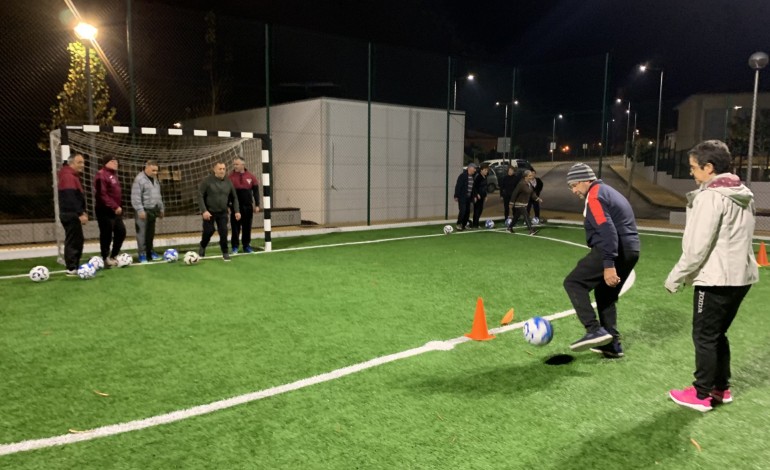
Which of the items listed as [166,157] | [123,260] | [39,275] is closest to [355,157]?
[166,157]

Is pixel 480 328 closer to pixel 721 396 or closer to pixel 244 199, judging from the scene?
pixel 721 396

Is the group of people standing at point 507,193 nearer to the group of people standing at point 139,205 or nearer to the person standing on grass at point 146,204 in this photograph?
the group of people standing at point 139,205

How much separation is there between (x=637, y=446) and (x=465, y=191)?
1277cm

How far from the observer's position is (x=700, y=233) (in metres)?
3.64

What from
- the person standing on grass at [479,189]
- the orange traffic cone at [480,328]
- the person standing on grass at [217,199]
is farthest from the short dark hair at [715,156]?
the person standing on grass at [479,189]

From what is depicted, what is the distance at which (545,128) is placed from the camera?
35.3 metres

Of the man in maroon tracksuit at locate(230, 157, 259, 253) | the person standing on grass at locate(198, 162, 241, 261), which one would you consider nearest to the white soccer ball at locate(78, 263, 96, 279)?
the person standing on grass at locate(198, 162, 241, 261)

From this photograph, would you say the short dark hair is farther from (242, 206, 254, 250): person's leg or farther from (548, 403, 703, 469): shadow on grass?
(242, 206, 254, 250): person's leg

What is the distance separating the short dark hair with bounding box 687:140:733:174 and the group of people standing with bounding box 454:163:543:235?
35.3ft

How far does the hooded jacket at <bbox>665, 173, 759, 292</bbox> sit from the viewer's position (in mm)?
3598

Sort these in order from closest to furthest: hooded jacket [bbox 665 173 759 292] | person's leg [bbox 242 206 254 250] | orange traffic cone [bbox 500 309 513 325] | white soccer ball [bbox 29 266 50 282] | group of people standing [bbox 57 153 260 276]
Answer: hooded jacket [bbox 665 173 759 292] → orange traffic cone [bbox 500 309 513 325] → white soccer ball [bbox 29 266 50 282] → group of people standing [bbox 57 153 260 276] → person's leg [bbox 242 206 254 250]

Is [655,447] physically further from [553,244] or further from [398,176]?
[398,176]

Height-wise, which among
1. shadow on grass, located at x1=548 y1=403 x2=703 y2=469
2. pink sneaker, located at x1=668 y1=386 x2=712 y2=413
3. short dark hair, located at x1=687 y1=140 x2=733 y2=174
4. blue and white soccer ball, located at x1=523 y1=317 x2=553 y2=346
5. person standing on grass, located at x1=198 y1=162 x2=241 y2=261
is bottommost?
shadow on grass, located at x1=548 y1=403 x2=703 y2=469

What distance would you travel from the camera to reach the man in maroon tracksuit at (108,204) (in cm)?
919
